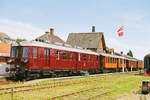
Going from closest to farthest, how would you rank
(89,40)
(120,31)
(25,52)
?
(25,52) < (120,31) < (89,40)

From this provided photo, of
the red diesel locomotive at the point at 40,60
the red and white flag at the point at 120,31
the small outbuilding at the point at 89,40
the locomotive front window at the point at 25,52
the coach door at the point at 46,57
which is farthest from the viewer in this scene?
the small outbuilding at the point at 89,40

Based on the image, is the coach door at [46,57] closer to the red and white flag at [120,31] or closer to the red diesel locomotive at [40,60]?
the red diesel locomotive at [40,60]

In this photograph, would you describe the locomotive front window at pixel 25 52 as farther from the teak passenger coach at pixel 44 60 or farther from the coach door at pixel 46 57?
the coach door at pixel 46 57

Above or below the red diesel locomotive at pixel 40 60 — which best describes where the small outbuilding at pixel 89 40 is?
above

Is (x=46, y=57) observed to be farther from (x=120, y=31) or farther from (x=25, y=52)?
(x=120, y=31)

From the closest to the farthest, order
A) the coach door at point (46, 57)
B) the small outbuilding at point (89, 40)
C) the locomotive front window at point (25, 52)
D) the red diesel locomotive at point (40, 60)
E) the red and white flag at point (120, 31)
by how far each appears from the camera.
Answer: the red diesel locomotive at point (40, 60) → the locomotive front window at point (25, 52) → the coach door at point (46, 57) → the red and white flag at point (120, 31) → the small outbuilding at point (89, 40)

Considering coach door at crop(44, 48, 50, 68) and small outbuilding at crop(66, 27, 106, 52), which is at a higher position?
small outbuilding at crop(66, 27, 106, 52)

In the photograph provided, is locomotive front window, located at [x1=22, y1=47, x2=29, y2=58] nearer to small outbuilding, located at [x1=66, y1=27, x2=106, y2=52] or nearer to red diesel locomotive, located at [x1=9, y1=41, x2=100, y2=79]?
red diesel locomotive, located at [x1=9, y1=41, x2=100, y2=79]

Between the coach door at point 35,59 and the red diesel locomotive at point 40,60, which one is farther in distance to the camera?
the coach door at point 35,59

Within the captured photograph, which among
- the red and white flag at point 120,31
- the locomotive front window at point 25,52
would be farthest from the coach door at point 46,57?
the red and white flag at point 120,31

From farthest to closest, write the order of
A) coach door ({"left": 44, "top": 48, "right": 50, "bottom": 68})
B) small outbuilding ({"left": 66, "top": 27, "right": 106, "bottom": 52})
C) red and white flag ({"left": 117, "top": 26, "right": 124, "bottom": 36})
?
1. small outbuilding ({"left": 66, "top": 27, "right": 106, "bottom": 52})
2. red and white flag ({"left": 117, "top": 26, "right": 124, "bottom": 36})
3. coach door ({"left": 44, "top": 48, "right": 50, "bottom": 68})

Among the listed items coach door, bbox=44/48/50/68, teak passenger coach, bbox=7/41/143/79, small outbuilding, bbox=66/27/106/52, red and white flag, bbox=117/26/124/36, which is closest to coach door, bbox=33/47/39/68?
teak passenger coach, bbox=7/41/143/79

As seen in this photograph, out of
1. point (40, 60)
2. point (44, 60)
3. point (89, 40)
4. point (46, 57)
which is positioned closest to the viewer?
point (40, 60)

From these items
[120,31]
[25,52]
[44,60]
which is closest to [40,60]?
[44,60]
